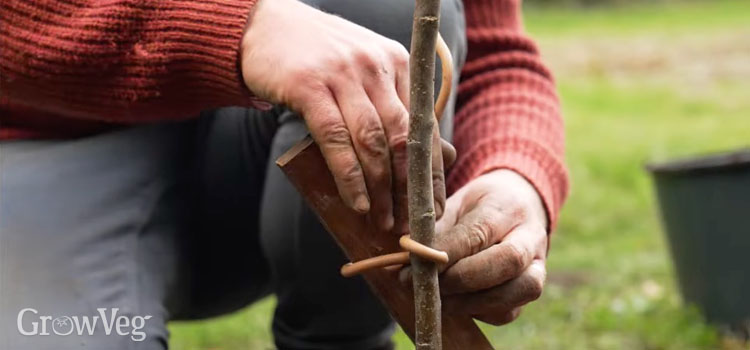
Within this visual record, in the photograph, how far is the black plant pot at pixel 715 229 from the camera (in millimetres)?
2012

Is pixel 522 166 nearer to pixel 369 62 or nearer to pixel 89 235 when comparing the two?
pixel 369 62

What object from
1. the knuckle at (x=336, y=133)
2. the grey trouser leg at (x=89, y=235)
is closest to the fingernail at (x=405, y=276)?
the knuckle at (x=336, y=133)

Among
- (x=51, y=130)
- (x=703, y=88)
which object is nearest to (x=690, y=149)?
(x=703, y=88)

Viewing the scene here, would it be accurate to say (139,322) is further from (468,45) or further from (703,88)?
(703,88)

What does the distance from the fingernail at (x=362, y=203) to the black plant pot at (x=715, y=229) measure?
4.34ft

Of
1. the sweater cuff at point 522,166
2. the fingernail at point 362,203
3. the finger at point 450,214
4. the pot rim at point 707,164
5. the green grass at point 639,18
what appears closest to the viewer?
the fingernail at point 362,203

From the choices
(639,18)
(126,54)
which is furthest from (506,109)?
(639,18)

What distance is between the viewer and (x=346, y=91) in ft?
2.68

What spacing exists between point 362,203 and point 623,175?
2.96 m

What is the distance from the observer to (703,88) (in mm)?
5590

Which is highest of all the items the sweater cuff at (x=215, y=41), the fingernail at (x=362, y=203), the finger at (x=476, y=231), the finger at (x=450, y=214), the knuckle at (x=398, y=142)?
the sweater cuff at (x=215, y=41)

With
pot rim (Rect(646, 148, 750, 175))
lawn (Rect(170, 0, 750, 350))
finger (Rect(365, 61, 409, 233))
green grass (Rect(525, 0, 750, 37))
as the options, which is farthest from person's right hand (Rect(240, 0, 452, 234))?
green grass (Rect(525, 0, 750, 37))

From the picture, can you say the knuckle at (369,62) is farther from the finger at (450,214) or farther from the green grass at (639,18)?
the green grass at (639,18)

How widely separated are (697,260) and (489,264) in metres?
1.35
